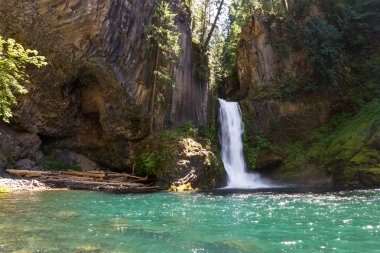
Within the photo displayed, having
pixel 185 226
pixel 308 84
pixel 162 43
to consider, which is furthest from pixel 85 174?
pixel 308 84

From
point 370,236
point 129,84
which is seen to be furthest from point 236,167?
point 370,236

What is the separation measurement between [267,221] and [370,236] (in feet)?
9.67

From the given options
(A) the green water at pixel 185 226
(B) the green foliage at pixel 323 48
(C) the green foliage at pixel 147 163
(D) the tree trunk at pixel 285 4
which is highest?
(D) the tree trunk at pixel 285 4

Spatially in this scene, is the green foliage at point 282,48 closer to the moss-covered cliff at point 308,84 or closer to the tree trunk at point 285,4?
the moss-covered cliff at point 308,84

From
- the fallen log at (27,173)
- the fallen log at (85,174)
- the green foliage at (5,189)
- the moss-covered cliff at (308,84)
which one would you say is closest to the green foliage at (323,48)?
the moss-covered cliff at (308,84)

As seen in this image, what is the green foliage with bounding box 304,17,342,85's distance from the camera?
30205mm

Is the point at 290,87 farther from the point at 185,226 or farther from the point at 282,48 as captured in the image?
the point at 185,226

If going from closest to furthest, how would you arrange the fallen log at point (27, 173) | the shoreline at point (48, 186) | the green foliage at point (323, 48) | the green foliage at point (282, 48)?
the shoreline at point (48, 186) → the fallen log at point (27, 173) → the green foliage at point (323, 48) → the green foliage at point (282, 48)

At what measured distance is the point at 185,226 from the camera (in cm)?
964

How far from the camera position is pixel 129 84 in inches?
952

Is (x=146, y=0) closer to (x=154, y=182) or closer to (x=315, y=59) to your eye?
(x=154, y=182)

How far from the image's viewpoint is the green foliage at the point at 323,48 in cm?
3020

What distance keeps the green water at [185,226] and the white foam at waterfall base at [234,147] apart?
13610mm

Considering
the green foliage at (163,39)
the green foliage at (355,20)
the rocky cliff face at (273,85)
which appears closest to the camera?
the green foliage at (163,39)
